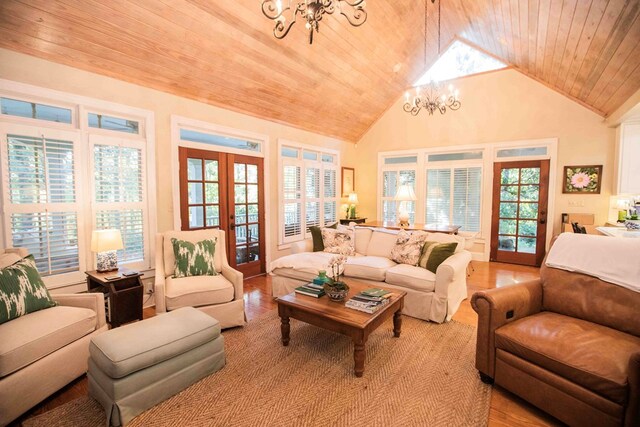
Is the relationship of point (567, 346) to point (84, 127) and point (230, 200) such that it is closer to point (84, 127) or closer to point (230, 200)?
point (230, 200)

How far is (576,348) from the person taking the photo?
172 centimetres

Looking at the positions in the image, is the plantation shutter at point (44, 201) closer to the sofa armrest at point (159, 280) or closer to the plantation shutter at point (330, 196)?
the sofa armrest at point (159, 280)

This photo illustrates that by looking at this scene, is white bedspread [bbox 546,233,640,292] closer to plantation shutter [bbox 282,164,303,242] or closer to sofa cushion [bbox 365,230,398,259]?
sofa cushion [bbox 365,230,398,259]

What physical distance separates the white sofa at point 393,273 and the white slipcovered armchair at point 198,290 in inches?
32.2

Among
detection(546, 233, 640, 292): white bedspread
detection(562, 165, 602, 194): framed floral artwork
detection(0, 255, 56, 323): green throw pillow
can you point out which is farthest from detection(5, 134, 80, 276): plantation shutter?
detection(562, 165, 602, 194): framed floral artwork

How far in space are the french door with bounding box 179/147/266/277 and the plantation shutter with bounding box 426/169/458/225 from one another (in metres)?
3.67

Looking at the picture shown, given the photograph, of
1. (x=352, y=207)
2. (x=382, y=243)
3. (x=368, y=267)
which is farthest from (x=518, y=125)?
(x=368, y=267)

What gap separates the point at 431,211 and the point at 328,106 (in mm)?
3161

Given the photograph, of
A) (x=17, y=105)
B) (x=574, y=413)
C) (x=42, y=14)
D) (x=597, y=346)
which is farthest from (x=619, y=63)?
(x=17, y=105)

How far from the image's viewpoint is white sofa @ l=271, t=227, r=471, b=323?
3145 millimetres

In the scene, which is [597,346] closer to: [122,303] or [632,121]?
[122,303]

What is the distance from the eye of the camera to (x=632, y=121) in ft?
14.7

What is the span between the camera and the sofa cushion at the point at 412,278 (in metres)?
3.18

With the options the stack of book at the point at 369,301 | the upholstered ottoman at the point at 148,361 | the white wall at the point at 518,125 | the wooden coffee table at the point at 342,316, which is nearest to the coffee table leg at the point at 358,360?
the wooden coffee table at the point at 342,316
